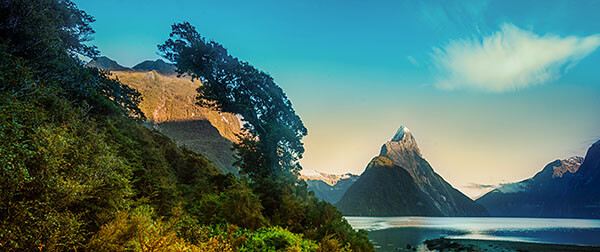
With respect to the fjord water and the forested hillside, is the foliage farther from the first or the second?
the fjord water

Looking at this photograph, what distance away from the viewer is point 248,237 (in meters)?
8.18

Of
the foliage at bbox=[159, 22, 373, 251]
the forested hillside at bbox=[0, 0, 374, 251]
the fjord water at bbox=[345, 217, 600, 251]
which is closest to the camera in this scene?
the forested hillside at bbox=[0, 0, 374, 251]

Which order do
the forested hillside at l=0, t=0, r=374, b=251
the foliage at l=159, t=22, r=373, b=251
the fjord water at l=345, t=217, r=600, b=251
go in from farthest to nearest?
the fjord water at l=345, t=217, r=600, b=251 → the foliage at l=159, t=22, r=373, b=251 → the forested hillside at l=0, t=0, r=374, b=251

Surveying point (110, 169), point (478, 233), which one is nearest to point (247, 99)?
point (110, 169)

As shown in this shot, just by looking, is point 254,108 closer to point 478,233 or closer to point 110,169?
point 110,169

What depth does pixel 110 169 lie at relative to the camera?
618 cm

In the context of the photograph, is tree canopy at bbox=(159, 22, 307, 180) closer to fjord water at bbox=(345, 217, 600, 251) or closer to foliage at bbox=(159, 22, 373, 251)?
foliage at bbox=(159, 22, 373, 251)

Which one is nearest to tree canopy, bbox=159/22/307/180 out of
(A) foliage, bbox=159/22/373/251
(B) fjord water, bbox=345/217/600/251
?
(A) foliage, bbox=159/22/373/251

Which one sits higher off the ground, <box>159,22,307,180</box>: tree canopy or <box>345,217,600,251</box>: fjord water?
<box>159,22,307,180</box>: tree canopy

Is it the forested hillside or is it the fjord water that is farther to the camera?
the fjord water

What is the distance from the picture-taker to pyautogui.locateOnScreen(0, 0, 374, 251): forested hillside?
4652 mm

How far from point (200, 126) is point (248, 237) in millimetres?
179656

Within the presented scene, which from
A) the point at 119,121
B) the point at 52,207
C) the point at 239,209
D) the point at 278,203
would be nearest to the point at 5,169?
the point at 52,207

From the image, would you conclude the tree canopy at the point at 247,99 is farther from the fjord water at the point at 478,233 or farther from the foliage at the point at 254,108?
the fjord water at the point at 478,233
